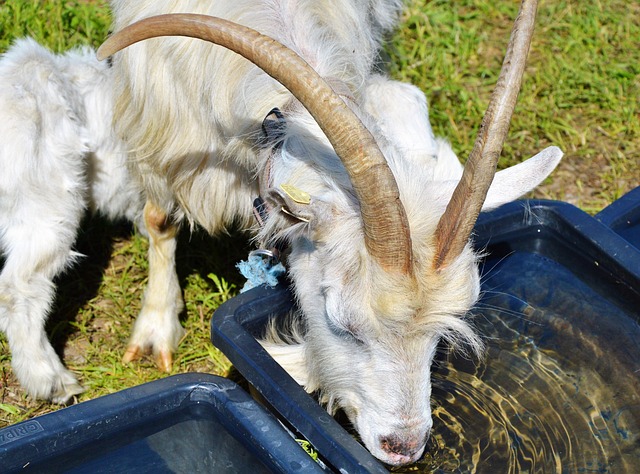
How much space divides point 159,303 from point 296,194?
6.22 ft

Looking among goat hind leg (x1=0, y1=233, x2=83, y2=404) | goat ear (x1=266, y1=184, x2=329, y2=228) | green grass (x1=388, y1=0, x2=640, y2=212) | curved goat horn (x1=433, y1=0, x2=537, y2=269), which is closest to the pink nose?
curved goat horn (x1=433, y1=0, x2=537, y2=269)

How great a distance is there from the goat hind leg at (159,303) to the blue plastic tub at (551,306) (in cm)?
113

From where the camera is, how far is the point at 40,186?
425 centimetres

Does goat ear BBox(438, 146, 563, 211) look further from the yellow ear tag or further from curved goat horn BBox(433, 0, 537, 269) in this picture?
the yellow ear tag

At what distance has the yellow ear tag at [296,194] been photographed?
2.97 meters

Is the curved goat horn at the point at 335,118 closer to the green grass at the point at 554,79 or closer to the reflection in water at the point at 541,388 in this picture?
the reflection in water at the point at 541,388

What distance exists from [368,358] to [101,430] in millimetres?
900

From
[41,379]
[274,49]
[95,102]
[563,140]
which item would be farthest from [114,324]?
[563,140]

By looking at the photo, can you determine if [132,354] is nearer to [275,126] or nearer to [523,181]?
[275,126]

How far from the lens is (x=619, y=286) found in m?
4.00

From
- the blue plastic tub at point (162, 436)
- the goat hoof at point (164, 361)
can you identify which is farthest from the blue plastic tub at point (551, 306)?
the goat hoof at point (164, 361)

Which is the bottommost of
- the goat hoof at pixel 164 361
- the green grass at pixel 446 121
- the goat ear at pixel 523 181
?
the goat hoof at pixel 164 361

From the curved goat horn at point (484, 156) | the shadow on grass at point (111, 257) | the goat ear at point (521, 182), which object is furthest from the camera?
the shadow on grass at point (111, 257)

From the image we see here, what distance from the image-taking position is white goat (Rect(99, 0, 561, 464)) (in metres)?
2.86
